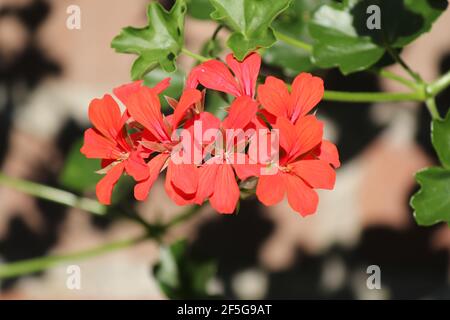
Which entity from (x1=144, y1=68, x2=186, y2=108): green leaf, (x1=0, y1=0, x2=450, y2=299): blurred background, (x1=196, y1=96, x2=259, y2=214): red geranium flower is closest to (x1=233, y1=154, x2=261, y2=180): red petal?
(x1=196, y1=96, x2=259, y2=214): red geranium flower

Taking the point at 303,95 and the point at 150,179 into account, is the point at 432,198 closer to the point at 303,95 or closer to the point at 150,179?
the point at 303,95

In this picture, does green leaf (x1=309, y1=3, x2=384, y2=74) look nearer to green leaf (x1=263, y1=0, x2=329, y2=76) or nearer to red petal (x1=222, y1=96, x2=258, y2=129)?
green leaf (x1=263, y1=0, x2=329, y2=76)

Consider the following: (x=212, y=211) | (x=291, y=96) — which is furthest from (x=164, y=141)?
(x=212, y=211)

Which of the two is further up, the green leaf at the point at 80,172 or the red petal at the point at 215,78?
the green leaf at the point at 80,172

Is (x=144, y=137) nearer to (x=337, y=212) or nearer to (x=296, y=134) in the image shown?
(x=296, y=134)

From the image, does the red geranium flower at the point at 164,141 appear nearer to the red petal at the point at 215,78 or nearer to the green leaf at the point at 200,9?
the red petal at the point at 215,78

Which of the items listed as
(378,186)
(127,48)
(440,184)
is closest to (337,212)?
(378,186)

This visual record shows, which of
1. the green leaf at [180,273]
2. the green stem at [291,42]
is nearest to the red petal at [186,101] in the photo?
the green stem at [291,42]

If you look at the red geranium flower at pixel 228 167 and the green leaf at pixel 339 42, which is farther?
the green leaf at pixel 339 42
